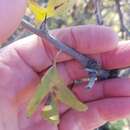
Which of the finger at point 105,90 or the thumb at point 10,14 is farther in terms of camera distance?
the finger at point 105,90

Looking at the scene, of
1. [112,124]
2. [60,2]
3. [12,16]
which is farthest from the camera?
[112,124]

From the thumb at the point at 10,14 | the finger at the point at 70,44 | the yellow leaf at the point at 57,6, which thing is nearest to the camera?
the thumb at the point at 10,14

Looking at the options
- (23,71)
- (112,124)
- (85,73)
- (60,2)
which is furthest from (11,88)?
(112,124)

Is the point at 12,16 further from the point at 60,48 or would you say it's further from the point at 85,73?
the point at 85,73

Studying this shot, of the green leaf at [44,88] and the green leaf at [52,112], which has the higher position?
the green leaf at [44,88]

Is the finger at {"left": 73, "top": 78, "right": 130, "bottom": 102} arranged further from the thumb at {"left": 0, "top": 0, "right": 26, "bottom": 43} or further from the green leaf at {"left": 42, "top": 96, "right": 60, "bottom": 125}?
the thumb at {"left": 0, "top": 0, "right": 26, "bottom": 43}

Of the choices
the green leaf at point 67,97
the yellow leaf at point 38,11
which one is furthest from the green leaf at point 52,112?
the yellow leaf at point 38,11

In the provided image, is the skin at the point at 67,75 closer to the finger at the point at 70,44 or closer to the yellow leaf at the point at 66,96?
the finger at the point at 70,44
